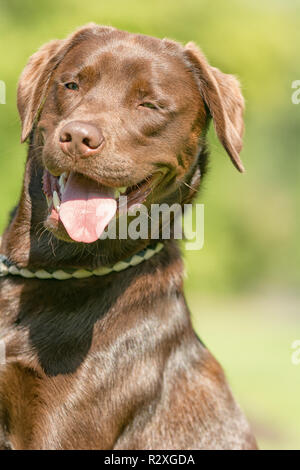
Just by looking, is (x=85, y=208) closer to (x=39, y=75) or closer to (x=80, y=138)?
(x=80, y=138)

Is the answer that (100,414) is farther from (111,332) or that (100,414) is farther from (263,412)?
(263,412)

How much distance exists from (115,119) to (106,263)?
69 centimetres

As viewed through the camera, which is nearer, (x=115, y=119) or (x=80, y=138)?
(x=80, y=138)

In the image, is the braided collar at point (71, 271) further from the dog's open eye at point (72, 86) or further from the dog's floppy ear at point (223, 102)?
the dog's open eye at point (72, 86)

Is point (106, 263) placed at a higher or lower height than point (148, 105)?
lower

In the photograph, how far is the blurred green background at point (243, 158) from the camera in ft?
37.8

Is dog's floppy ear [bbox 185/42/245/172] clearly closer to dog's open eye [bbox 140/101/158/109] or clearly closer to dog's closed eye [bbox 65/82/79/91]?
dog's open eye [bbox 140/101/158/109]

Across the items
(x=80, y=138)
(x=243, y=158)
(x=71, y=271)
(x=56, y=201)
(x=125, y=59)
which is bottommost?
(x=243, y=158)

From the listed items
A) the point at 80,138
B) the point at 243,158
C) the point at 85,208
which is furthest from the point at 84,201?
the point at 243,158

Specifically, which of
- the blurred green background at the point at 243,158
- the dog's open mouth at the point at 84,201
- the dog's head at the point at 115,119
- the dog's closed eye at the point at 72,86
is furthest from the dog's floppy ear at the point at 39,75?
the blurred green background at the point at 243,158

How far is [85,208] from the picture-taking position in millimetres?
3279

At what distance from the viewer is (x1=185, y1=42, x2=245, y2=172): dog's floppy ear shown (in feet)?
11.9

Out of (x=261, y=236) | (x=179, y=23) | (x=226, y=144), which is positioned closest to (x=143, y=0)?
(x=179, y=23)

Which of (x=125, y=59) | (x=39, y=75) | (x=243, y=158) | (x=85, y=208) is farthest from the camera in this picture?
(x=243, y=158)
